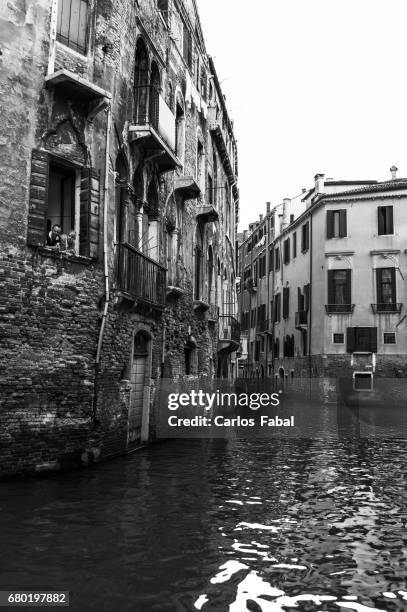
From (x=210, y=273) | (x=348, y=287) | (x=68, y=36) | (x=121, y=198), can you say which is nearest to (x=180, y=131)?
(x=210, y=273)

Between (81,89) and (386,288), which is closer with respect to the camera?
(81,89)

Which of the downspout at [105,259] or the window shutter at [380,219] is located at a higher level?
the window shutter at [380,219]

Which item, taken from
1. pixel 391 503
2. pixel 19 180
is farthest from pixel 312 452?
pixel 19 180

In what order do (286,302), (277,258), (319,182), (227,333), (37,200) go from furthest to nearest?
(277,258) → (286,302) → (319,182) → (227,333) → (37,200)

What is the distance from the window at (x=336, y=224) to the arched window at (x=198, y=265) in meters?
13.6

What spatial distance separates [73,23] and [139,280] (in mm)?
4945

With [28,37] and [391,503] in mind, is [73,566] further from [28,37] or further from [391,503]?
[28,37]

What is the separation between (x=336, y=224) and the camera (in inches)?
1257

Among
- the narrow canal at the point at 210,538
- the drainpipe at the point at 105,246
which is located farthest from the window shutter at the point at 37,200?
the narrow canal at the point at 210,538

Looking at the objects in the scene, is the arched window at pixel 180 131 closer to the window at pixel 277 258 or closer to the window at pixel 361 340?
the window at pixel 361 340

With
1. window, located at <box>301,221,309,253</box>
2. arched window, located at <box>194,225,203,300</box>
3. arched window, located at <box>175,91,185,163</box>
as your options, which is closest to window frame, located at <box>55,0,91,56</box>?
arched window, located at <box>175,91,185,163</box>

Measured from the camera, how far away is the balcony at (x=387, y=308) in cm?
3039

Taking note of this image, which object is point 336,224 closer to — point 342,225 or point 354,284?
point 342,225

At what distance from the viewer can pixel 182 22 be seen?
1781 centimetres
